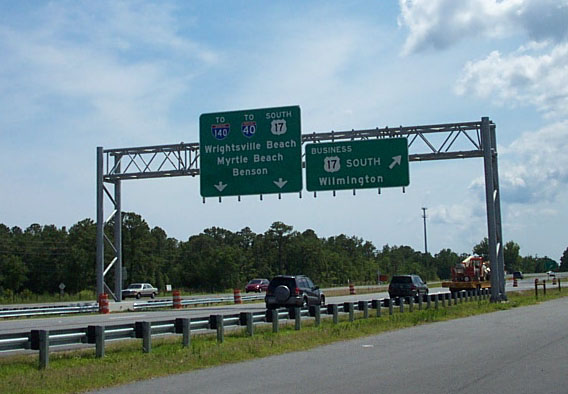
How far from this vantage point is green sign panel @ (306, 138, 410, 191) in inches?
1315

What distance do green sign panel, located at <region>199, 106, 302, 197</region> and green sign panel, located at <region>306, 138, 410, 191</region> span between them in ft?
3.34

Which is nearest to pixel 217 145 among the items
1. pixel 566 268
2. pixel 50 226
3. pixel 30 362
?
pixel 30 362

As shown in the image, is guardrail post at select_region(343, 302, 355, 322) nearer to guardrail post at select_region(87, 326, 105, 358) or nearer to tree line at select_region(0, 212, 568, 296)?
guardrail post at select_region(87, 326, 105, 358)

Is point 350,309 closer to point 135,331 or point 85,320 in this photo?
point 135,331

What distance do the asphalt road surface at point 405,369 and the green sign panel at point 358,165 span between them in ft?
47.1

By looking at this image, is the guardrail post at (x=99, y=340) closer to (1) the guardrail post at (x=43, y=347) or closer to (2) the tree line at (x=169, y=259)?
(1) the guardrail post at (x=43, y=347)

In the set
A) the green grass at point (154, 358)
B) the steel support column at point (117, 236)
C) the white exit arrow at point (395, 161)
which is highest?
the white exit arrow at point (395, 161)

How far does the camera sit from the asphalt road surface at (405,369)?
36.3 feet

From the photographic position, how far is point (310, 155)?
34.6 metres

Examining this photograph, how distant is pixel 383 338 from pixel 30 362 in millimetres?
9226

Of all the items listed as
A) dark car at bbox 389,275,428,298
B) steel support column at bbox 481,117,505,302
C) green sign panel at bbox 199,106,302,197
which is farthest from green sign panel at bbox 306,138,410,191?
dark car at bbox 389,275,428,298

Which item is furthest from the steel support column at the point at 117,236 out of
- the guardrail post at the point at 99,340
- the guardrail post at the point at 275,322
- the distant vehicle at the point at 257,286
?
the distant vehicle at the point at 257,286

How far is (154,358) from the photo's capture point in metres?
14.7

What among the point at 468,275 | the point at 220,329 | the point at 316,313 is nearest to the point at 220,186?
the point at 316,313
